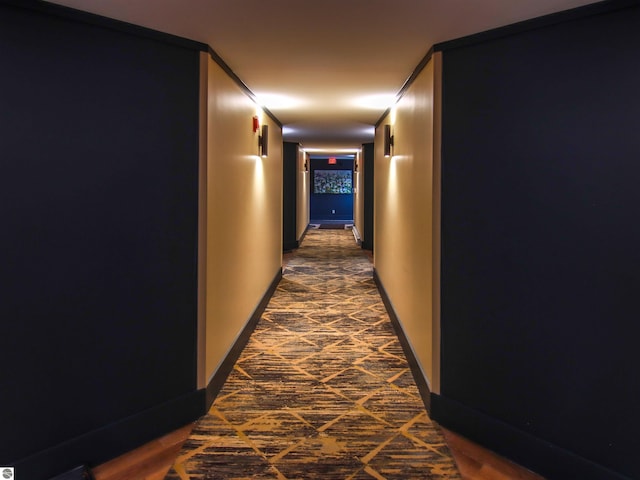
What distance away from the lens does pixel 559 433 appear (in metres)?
2.48

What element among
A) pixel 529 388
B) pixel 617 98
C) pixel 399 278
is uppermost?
pixel 617 98

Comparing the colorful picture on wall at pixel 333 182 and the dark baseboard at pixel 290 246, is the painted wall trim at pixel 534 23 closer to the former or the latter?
the dark baseboard at pixel 290 246

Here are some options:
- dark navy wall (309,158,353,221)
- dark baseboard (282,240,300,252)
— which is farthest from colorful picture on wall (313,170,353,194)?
dark baseboard (282,240,300,252)

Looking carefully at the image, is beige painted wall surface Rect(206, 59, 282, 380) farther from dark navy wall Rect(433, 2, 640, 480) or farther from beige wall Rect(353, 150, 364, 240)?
beige wall Rect(353, 150, 364, 240)

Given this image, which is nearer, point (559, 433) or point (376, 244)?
point (559, 433)

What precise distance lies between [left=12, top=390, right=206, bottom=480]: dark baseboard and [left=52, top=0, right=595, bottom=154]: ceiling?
2278 mm

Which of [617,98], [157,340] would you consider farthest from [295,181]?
[617,98]

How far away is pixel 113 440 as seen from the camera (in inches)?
106

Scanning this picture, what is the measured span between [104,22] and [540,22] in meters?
2.33

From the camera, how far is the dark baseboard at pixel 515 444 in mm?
2375

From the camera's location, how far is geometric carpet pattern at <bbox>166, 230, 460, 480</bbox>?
102 inches

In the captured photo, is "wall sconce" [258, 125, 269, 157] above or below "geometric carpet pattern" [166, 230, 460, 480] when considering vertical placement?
above

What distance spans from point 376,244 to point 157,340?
5.01 meters

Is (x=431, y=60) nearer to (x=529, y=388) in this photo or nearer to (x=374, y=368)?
(x=529, y=388)
